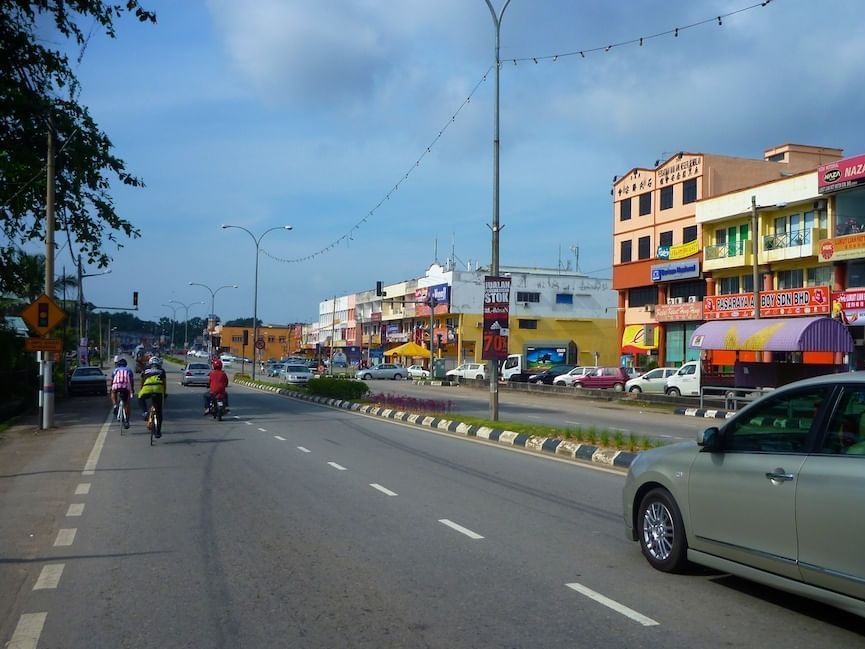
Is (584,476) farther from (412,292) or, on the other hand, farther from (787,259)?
(412,292)

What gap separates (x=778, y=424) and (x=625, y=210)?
51.7 meters

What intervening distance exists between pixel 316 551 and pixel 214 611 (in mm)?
1810

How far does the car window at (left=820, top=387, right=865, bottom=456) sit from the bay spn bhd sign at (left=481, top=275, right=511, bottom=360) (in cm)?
1422

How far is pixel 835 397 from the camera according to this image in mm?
5387

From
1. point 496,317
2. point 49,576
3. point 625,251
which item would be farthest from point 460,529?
point 625,251

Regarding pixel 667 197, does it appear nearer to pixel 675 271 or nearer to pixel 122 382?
pixel 675 271

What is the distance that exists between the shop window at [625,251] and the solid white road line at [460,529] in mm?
48501

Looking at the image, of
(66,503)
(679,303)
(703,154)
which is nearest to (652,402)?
(679,303)

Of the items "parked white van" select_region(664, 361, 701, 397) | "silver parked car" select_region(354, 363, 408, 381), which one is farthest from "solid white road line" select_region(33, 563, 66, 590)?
"silver parked car" select_region(354, 363, 408, 381)

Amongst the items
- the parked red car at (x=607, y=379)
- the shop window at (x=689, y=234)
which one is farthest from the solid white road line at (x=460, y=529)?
the shop window at (x=689, y=234)

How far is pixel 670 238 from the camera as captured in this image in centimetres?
5144

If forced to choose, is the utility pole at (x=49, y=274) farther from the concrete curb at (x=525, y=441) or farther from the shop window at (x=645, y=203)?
the shop window at (x=645, y=203)

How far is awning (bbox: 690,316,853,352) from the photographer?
2786 cm

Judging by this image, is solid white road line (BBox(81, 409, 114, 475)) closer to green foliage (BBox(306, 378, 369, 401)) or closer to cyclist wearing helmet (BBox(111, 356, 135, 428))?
cyclist wearing helmet (BBox(111, 356, 135, 428))
